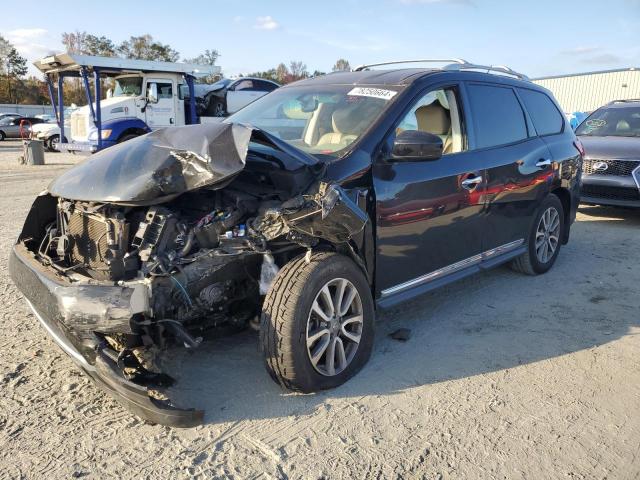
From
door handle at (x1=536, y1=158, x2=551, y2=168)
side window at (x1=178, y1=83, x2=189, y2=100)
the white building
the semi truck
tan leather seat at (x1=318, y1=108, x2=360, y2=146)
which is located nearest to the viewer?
tan leather seat at (x1=318, y1=108, x2=360, y2=146)

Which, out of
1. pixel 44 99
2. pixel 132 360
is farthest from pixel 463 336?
pixel 44 99

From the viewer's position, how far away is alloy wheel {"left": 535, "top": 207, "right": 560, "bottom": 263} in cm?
535

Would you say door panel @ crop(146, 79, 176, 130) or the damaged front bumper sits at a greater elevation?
door panel @ crop(146, 79, 176, 130)

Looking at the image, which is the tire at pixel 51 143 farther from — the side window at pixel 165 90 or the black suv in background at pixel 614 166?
the black suv in background at pixel 614 166

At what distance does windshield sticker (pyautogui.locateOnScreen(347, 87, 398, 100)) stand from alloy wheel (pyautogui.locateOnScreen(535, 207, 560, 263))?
94.4 inches

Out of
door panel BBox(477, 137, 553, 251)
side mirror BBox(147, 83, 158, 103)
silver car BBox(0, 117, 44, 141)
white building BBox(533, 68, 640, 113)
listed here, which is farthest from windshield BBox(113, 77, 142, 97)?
white building BBox(533, 68, 640, 113)

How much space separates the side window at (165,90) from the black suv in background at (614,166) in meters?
11.8

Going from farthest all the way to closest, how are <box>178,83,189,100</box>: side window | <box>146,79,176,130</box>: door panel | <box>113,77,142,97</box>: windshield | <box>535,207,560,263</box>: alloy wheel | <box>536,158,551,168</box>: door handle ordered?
1. <box>178,83,189,100</box>: side window
2. <box>146,79,176,130</box>: door panel
3. <box>113,77,142,97</box>: windshield
4. <box>535,207,560,263</box>: alloy wheel
5. <box>536,158,551,168</box>: door handle

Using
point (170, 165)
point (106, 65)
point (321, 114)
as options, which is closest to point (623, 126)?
point (321, 114)

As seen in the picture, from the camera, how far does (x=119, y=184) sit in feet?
9.71

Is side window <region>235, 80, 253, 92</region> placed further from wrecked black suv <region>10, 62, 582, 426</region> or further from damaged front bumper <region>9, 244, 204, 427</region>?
damaged front bumper <region>9, 244, 204, 427</region>

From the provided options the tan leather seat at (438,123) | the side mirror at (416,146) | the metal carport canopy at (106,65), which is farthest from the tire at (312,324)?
the metal carport canopy at (106,65)

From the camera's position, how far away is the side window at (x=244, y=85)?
62.3ft

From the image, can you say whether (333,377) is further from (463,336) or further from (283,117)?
(283,117)
